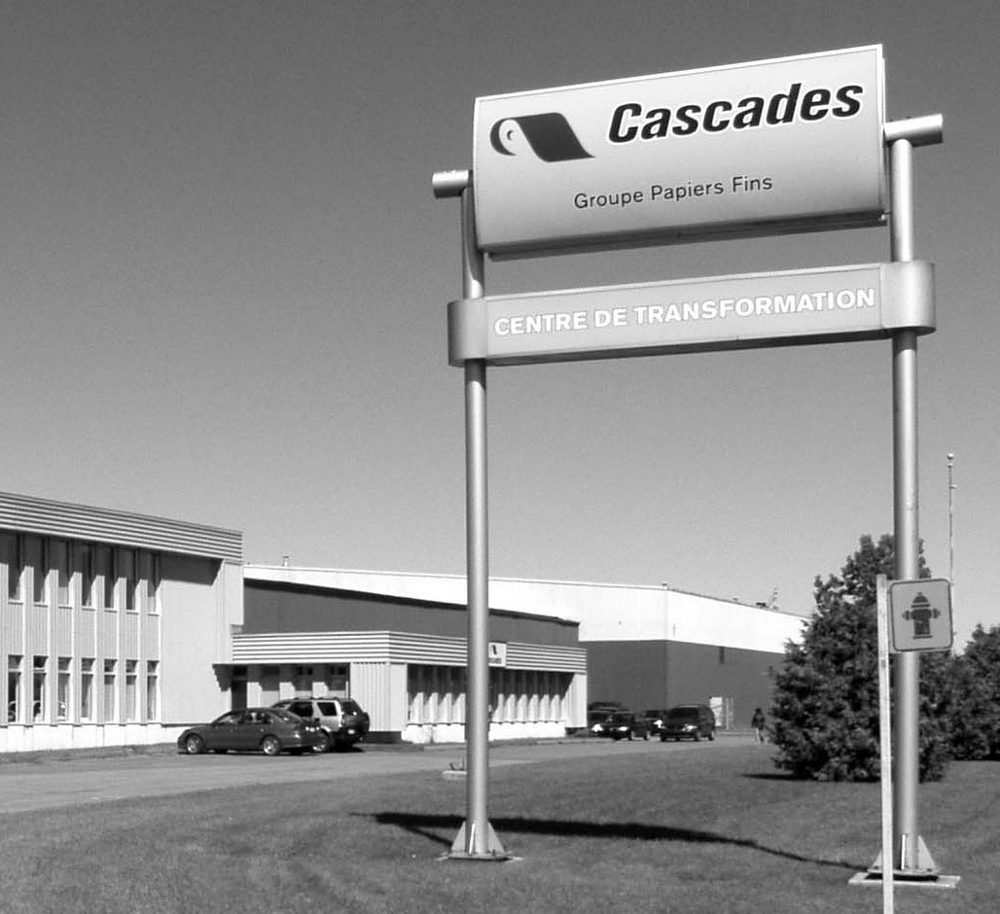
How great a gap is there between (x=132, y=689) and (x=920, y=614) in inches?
1923

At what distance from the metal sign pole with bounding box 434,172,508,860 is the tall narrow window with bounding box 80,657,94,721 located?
135ft

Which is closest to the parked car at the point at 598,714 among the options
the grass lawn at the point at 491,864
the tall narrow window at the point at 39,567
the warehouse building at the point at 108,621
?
the warehouse building at the point at 108,621

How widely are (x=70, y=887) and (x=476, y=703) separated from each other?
442 centimetres

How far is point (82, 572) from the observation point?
184 ft

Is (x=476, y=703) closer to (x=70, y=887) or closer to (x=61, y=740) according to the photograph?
(x=70, y=887)

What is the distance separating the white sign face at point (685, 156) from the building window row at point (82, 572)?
3824 cm

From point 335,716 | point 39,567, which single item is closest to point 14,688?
point 39,567

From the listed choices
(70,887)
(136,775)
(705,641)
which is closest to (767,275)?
(70,887)

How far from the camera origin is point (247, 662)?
6247cm

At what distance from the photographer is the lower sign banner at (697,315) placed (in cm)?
1608

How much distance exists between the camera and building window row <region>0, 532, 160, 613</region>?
53125 millimetres

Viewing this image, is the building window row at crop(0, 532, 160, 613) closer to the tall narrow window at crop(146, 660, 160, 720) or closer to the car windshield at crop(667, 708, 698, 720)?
the tall narrow window at crop(146, 660, 160, 720)

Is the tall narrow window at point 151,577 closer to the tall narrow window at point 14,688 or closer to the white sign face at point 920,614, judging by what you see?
the tall narrow window at point 14,688

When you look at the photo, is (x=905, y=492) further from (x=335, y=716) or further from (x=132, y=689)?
(x=132, y=689)
